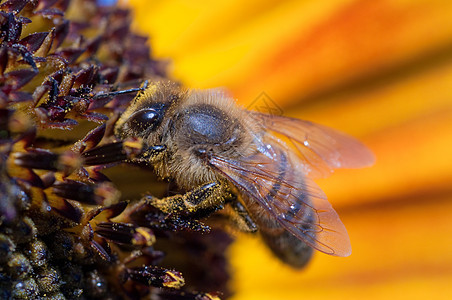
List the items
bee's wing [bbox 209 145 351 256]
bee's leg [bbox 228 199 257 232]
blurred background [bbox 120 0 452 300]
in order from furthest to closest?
1. blurred background [bbox 120 0 452 300]
2. bee's leg [bbox 228 199 257 232]
3. bee's wing [bbox 209 145 351 256]

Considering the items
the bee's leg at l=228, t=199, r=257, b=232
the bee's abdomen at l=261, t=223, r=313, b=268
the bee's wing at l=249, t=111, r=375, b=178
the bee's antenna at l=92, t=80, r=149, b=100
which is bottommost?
the bee's leg at l=228, t=199, r=257, b=232

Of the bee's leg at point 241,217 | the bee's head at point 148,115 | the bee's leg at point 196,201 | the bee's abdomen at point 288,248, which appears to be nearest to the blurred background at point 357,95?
the bee's abdomen at point 288,248

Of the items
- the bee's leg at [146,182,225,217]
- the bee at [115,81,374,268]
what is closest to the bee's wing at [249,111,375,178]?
the bee at [115,81,374,268]

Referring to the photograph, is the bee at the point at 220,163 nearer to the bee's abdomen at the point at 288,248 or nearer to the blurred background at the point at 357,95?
the bee's abdomen at the point at 288,248

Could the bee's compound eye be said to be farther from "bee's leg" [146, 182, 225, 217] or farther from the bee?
"bee's leg" [146, 182, 225, 217]

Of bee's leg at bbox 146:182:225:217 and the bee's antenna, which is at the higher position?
the bee's antenna

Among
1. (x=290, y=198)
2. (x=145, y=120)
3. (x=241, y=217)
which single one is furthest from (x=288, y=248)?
(x=145, y=120)

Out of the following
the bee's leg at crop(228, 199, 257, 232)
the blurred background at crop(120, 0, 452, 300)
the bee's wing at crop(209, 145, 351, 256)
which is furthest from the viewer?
the blurred background at crop(120, 0, 452, 300)
